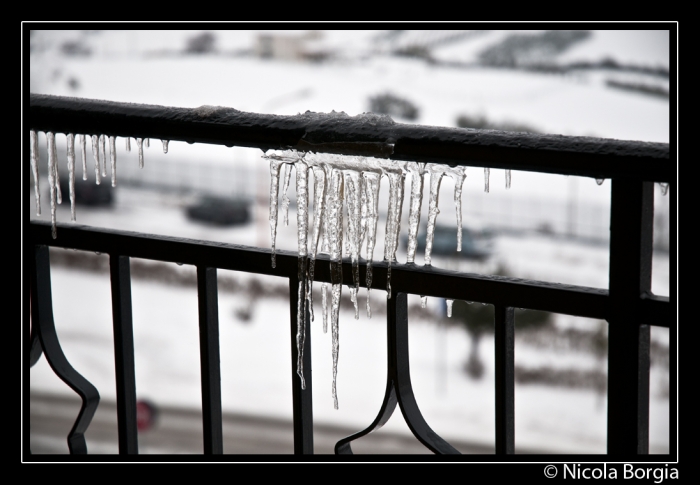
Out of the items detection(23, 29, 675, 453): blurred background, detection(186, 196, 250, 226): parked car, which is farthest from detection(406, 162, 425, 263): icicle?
detection(186, 196, 250, 226): parked car

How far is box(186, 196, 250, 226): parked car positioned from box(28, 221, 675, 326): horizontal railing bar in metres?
20.8

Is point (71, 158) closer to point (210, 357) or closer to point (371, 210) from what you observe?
point (210, 357)

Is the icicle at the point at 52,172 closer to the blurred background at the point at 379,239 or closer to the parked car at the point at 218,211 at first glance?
the blurred background at the point at 379,239

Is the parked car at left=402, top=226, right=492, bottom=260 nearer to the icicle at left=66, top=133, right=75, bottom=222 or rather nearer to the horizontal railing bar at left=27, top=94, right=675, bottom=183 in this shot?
the icicle at left=66, top=133, right=75, bottom=222

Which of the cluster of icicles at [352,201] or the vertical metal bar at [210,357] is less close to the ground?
the cluster of icicles at [352,201]

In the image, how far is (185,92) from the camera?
22.8 m

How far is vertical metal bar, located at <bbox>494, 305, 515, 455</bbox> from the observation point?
114 centimetres

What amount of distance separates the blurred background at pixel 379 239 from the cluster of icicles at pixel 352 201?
471 inches

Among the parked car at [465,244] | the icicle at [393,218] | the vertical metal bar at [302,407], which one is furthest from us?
the parked car at [465,244]

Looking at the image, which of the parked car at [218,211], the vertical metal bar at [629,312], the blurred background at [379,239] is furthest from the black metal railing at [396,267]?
the parked car at [218,211]

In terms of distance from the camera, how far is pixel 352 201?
113 centimetres

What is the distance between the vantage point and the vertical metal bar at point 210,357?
52.9 inches

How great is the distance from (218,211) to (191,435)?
984cm
